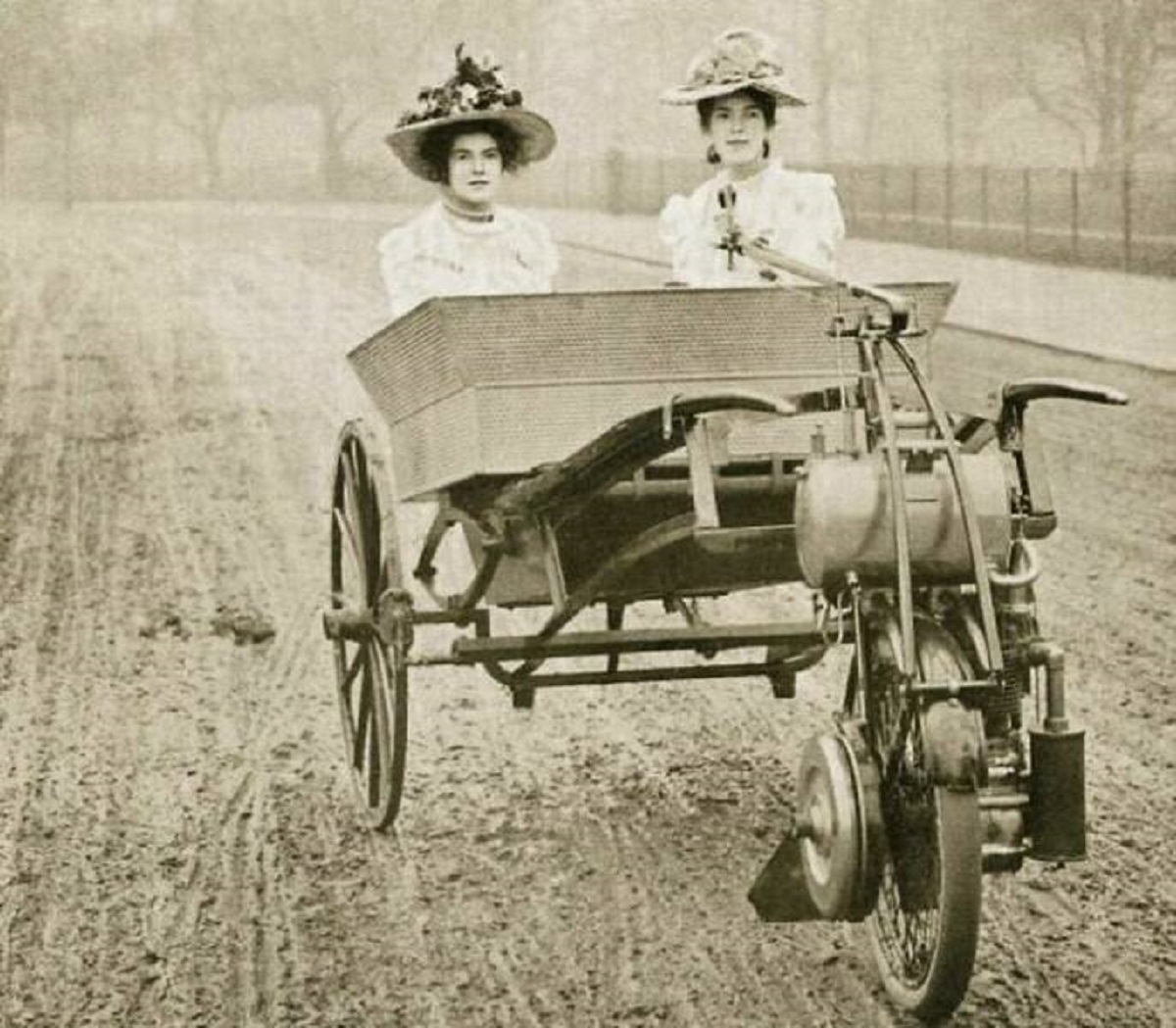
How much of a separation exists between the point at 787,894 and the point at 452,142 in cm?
282

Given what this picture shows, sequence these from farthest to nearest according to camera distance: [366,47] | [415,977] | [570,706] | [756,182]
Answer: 1. [366,47]
2. [570,706]
3. [756,182]
4. [415,977]

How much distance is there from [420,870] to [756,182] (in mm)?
2510

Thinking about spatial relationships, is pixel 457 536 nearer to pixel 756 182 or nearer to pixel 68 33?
pixel 756 182

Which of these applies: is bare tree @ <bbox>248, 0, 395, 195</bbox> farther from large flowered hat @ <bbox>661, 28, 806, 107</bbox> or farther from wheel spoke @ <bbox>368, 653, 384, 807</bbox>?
wheel spoke @ <bbox>368, 653, 384, 807</bbox>

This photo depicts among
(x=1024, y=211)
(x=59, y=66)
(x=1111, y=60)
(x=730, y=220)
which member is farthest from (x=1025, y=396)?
(x=59, y=66)

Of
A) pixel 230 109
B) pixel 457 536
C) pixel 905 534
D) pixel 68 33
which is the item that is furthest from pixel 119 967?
pixel 230 109

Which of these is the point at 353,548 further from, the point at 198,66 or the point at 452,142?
the point at 198,66

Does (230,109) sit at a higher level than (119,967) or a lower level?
higher

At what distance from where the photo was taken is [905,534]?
146 inches

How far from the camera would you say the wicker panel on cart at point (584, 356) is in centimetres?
485

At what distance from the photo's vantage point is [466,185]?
6.07m

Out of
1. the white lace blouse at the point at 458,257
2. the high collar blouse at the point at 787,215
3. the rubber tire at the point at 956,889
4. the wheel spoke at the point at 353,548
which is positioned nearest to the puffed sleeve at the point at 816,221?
the high collar blouse at the point at 787,215

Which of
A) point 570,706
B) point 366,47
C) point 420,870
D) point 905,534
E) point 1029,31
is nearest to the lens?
point 905,534

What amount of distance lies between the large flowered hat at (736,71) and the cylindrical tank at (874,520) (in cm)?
224
